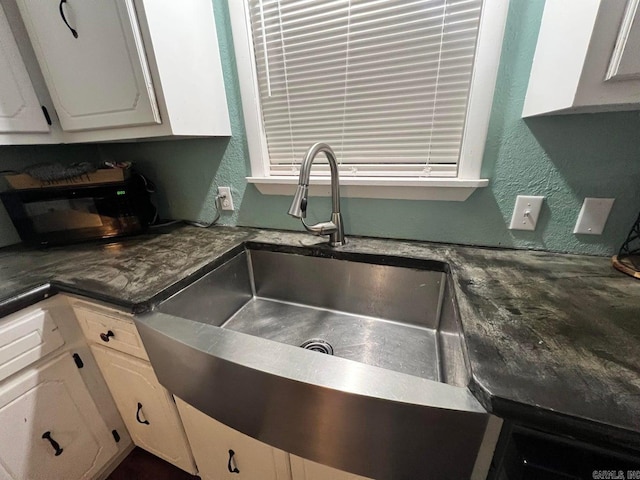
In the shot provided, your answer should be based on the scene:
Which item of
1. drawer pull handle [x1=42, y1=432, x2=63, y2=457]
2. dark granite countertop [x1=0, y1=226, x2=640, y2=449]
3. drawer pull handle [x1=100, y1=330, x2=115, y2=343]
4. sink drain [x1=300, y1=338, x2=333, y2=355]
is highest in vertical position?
dark granite countertop [x1=0, y1=226, x2=640, y2=449]

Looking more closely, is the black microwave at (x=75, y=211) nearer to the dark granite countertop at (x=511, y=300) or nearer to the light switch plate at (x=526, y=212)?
the dark granite countertop at (x=511, y=300)

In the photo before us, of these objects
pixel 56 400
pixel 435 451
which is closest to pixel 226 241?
pixel 56 400

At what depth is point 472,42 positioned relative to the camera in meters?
0.72

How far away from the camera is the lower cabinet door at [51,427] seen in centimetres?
76

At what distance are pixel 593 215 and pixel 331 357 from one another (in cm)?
87

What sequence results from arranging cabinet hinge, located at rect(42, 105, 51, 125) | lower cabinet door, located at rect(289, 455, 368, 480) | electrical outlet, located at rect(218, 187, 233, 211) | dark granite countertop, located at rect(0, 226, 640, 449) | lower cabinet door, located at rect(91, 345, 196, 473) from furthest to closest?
electrical outlet, located at rect(218, 187, 233, 211) → cabinet hinge, located at rect(42, 105, 51, 125) → lower cabinet door, located at rect(91, 345, 196, 473) → lower cabinet door, located at rect(289, 455, 368, 480) → dark granite countertop, located at rect(0, 226, 640, 449)

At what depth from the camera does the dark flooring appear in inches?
41.5

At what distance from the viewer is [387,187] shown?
35.3 inches

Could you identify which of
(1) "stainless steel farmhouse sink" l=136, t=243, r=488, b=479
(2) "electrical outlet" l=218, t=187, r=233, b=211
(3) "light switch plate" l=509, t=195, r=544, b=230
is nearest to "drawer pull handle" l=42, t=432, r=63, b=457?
(1) "stainless steel farmhouse sink" l=136, t=243, r=488, b=479

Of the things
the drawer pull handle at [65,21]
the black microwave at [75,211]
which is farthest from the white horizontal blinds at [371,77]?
the black microwave at [75,211]

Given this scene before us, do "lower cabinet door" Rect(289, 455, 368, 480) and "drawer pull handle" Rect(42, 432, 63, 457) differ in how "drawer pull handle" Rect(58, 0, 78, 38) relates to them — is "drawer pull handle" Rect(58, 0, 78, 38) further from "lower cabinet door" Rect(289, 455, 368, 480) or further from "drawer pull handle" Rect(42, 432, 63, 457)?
"lower cabinet door" Rect(289, 455, 368, 480)

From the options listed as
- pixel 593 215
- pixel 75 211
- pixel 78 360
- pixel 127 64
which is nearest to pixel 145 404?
pixel 78 360

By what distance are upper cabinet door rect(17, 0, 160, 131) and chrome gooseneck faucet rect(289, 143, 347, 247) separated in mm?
532

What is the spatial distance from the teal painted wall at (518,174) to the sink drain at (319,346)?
0.44 metres
